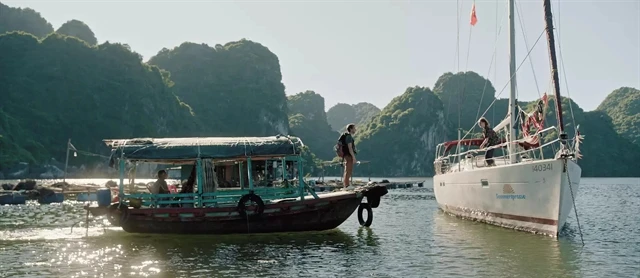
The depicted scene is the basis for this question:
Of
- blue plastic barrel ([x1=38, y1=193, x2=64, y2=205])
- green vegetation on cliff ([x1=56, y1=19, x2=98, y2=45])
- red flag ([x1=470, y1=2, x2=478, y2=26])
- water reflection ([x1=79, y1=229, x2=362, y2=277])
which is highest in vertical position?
green vegetation on cliff ([x1=56, y1=19, x2=98, y2=45])

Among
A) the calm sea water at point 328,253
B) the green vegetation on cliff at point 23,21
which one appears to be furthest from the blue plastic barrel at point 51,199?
the green vegetation on cliff at point 23,21

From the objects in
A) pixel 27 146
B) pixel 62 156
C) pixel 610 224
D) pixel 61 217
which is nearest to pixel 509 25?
pixel 610 224

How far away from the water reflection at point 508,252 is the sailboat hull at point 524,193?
50 centimetres

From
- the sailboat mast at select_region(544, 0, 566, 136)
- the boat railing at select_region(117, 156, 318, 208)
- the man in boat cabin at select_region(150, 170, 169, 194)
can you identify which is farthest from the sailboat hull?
the man in boat cabin at select_region(150, 170, 169, 194)

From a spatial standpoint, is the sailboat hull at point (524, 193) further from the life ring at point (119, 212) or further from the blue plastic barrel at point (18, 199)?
the blue plastic barrel at point (18, 199)

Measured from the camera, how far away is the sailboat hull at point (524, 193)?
17812mm

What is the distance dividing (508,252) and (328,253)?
5236 mm

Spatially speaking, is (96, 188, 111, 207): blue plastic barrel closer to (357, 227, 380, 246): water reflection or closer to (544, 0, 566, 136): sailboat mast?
(357, 227, 380, 246): water reflection

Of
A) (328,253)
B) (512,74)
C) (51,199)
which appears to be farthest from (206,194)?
(51,199)

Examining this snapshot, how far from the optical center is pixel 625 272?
1358 centimetres

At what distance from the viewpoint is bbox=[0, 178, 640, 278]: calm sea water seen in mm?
13648

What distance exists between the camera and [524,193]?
19438 mm

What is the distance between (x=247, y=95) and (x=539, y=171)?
181775mm

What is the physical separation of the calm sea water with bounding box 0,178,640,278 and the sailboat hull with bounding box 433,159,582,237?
55cm
